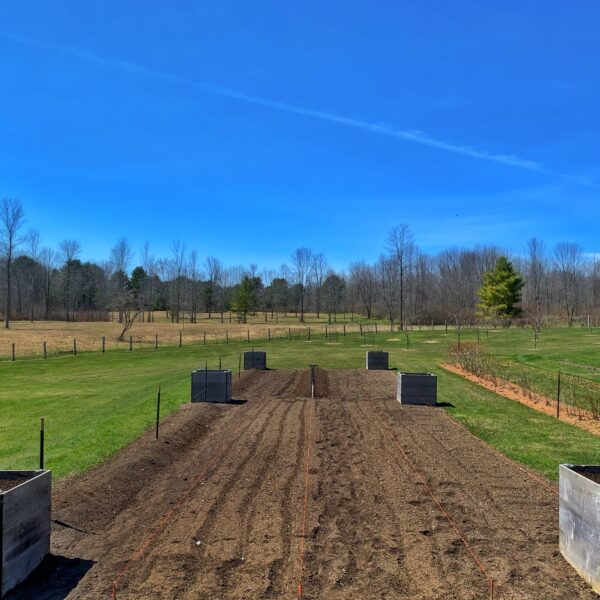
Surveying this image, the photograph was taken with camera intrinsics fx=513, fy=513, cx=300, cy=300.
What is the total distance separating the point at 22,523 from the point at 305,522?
3.39 meters

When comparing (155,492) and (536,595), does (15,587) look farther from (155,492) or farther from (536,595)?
(536,595)

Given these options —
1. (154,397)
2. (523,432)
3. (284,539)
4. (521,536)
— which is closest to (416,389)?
(523,432)

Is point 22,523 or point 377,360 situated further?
point 377,360

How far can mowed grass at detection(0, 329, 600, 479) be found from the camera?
10.9 metres

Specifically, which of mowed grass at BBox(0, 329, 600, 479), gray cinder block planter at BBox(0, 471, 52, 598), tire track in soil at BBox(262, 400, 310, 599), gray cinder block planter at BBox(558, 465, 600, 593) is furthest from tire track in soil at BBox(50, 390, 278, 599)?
gray cinder block planter at BBox(558, 465, 600, 593)

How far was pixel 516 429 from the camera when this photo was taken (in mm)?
12859

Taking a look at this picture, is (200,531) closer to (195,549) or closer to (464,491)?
(195,549)

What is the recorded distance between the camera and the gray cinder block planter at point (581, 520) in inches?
210

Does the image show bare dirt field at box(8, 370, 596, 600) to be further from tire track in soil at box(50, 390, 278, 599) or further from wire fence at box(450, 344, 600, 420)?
wire fence at box(450, 344, 600, 420)

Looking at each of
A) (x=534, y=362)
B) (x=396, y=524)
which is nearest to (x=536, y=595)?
(x=396, y=524)

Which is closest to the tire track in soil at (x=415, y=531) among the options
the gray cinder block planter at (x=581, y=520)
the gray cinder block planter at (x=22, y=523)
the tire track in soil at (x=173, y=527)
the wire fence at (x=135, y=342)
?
the gray cinder block planter at (x=581, y=520)

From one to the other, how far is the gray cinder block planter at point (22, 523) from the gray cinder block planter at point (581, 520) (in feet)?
19.4

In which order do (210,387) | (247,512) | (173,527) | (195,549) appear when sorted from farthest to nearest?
(210,387) → (247,512) → (173,527) → (195,549)

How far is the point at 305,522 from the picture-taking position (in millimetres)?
6867
